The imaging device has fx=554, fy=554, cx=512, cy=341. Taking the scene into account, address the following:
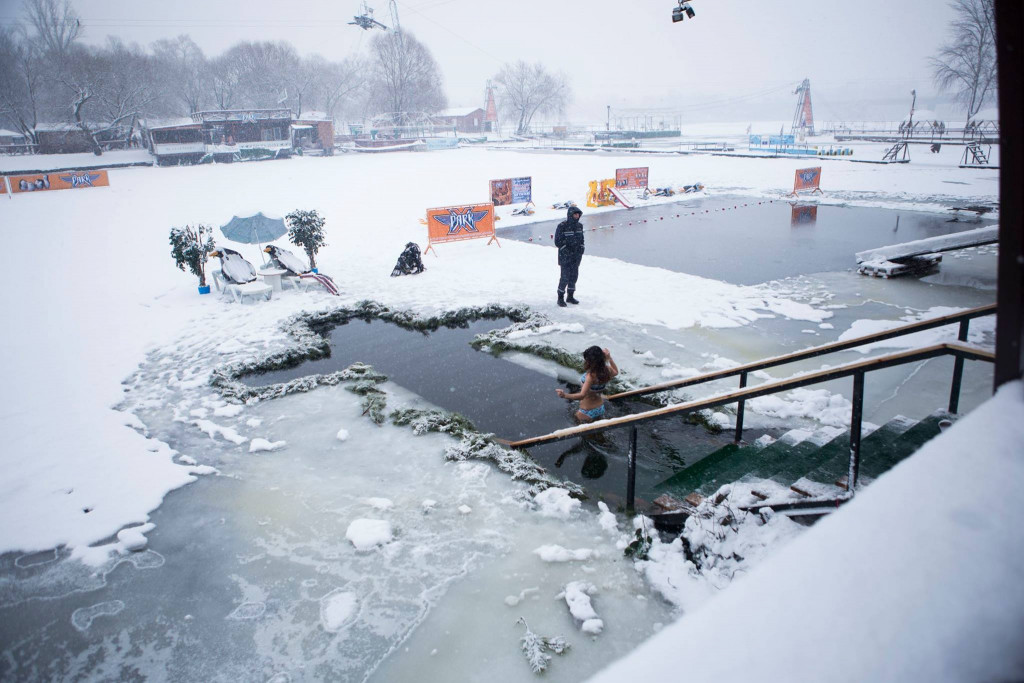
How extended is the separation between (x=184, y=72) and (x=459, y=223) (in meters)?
90.4

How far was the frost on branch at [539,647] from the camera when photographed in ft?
11.1

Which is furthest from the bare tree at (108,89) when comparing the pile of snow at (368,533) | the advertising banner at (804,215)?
the pile of snow at (368,533)

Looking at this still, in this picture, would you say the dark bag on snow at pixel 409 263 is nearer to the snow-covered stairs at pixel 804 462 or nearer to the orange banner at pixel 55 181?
the snow-covered stairs at pixel 804 462

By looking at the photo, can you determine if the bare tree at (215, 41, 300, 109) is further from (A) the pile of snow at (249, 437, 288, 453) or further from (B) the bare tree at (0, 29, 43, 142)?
(A) the pile of snow at (249, 437, 288, 453)

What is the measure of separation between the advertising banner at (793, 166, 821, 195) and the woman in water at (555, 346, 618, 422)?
73.9 ft

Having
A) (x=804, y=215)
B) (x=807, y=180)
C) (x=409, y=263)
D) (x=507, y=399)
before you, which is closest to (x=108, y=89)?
(x=409, y=263)

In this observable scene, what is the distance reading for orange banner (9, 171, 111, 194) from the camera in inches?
1264

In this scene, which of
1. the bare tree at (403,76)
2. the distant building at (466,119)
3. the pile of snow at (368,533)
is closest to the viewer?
the pile of snow at (368,533)

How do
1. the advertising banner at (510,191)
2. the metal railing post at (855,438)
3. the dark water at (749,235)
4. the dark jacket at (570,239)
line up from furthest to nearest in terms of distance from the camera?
the advertising banner at (510,191), the dark water at (749,235), the dark jacket at (570,239), the metal railing post at (855,438)

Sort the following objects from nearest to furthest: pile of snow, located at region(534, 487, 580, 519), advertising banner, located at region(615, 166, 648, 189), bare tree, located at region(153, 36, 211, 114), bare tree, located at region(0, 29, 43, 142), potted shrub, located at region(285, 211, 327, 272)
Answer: pile of snow, located at region(534, 487, 580, 519)
potted shrub, located at region(285, 211, 327, 272)
advertising banner, located at region(615, 166, 648, 189)
bare tree, located at region(0, 29, 43, 142)
bare tree, located at region(153, 36, 211, 114)

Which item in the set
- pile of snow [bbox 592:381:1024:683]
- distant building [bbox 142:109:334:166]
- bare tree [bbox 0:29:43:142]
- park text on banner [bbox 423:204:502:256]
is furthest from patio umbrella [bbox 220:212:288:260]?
distant building [bbox 142:109:334:166]

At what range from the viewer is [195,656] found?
12.0 feet

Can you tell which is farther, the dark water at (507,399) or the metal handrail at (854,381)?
the dark water at (507,399)

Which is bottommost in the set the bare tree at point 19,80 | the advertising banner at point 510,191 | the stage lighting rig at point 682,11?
the advertising banner at point 510,191
